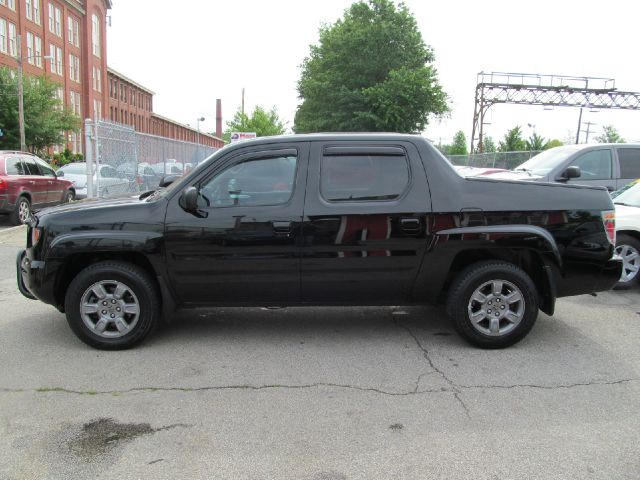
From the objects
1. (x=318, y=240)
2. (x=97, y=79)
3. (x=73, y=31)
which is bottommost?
(x=318, y=240)

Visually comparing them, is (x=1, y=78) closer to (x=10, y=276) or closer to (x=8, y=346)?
(x=10, y=276)

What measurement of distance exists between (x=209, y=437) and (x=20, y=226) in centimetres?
1046

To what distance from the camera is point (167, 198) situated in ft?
15.3

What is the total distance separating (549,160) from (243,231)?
7.33 meters

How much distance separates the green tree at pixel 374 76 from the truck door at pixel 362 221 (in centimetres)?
3050

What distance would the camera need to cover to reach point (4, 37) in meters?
40.4

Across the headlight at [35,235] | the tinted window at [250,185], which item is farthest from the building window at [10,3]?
the tinted window at [250,185]

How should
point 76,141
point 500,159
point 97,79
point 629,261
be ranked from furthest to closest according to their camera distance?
point 97,79 < point 76,141 < point 500,159 < point 629,261

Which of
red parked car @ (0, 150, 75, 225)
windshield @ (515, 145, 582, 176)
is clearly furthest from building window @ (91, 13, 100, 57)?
windshield @ (515, 145, 582, 176)

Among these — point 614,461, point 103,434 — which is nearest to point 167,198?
point 103,434

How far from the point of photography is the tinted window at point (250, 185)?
4.68 m

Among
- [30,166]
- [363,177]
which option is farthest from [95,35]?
[363,177]

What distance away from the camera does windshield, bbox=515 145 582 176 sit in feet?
31.2

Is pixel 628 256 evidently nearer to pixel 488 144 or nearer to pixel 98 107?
pixel 488 144
